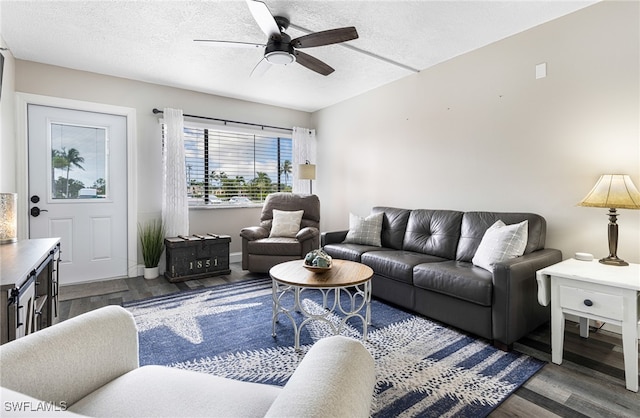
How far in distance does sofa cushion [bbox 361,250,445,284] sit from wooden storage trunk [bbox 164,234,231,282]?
6.77 feet

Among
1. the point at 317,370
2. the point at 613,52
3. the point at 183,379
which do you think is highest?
the point at 613,52

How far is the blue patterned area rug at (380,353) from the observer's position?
1.71 meters

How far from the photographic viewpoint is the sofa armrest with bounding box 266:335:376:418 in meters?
0.65

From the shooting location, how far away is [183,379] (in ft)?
3.53

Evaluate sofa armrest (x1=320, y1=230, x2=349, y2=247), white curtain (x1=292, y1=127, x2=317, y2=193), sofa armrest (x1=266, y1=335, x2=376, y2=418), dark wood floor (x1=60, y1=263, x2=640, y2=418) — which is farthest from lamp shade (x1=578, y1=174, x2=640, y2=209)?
white curtain (x1=292, y1=127, x2=317, y2=193)

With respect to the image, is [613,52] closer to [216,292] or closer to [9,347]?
[9,347]

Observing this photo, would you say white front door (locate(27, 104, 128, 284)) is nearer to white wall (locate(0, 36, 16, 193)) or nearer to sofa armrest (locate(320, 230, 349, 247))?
white wall (locate(0, 36, 16, 193))

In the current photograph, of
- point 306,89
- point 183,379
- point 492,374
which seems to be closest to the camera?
point 183,379

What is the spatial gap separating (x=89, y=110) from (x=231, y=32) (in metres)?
2.28

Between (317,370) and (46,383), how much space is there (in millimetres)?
809

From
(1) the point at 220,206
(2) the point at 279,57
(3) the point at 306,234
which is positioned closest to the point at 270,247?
(3) the point at 306,234

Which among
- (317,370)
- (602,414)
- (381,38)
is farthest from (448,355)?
(381,38)

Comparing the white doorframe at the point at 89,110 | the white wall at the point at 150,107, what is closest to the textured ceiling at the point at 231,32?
the white wall at the point at 150,107

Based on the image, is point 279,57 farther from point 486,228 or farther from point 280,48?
point 486,228
